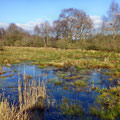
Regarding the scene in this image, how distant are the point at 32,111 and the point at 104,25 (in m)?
27.9

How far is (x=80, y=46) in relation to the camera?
32.3 m

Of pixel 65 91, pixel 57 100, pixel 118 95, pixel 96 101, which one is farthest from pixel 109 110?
pixel 65 91

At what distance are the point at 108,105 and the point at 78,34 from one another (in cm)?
2961

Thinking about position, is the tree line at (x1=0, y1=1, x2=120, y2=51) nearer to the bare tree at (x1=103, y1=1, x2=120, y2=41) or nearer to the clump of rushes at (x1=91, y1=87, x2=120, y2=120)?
the bare tree at (x1=103, y1=1, x2=120, y2=41)

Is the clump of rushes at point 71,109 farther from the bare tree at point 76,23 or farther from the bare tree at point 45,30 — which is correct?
the bare tree at point 45,30

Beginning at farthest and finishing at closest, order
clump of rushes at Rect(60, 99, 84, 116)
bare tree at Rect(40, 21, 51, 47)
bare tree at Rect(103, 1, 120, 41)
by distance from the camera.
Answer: bare tree at Rect(40, 21, 51, 47) → bare tree at Rect(103, 1, 120, 41) → clump of rushes at Rect(60, 99, 84, 116)

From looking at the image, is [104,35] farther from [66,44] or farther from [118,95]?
[118,95]

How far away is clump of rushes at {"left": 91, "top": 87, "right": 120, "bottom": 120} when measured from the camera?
4.84 metres

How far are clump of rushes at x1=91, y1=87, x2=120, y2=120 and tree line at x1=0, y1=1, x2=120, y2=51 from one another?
19.7 meters

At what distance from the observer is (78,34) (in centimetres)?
3400

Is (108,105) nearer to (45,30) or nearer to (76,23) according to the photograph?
(76,23)

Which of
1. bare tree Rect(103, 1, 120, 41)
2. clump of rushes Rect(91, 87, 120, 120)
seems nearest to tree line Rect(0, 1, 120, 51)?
bare tree Rect(103, 1, 120, 41)

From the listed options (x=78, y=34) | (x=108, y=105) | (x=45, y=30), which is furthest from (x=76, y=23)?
(x=108, y=105)

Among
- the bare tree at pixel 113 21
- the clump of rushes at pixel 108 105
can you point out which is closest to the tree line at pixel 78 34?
the bare tree at pixel 113 21
